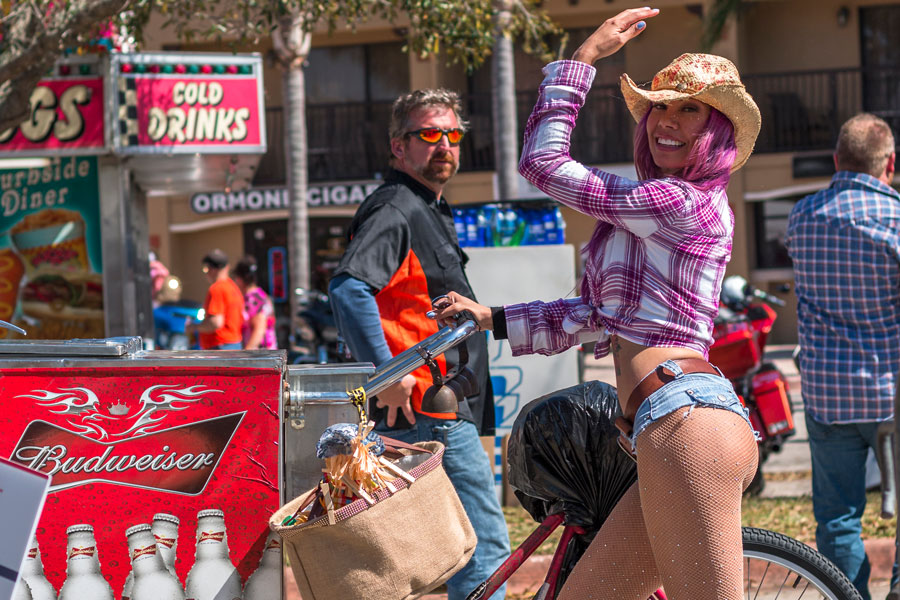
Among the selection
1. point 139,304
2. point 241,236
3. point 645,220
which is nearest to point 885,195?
point 645,220

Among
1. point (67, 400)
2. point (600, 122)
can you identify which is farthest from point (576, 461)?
point (600, 122)

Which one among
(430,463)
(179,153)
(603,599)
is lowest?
(603,599)

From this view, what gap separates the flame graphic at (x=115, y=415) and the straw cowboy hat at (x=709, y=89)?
119cm

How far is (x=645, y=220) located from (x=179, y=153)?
20.9ft

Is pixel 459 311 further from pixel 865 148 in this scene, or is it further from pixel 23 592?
pixel 865 148

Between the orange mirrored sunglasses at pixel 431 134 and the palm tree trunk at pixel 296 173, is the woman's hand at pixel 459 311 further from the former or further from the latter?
the palm tree trunk at pixel 296 173

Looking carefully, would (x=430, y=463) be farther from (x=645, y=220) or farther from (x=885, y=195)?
(x=885, y=195)

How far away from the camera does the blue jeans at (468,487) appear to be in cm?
348

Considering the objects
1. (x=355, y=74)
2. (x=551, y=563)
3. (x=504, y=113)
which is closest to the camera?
(x=551, y=563)

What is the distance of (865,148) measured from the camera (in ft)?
14.2

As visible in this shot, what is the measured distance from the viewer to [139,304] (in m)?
9.48

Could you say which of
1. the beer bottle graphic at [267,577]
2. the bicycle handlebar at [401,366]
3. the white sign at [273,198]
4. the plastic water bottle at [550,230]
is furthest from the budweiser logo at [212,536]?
the white sign at [273,198]

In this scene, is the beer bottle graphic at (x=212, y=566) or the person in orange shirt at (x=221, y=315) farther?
the person in orange shirt at (x=221, y=315)

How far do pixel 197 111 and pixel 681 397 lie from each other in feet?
21.9
